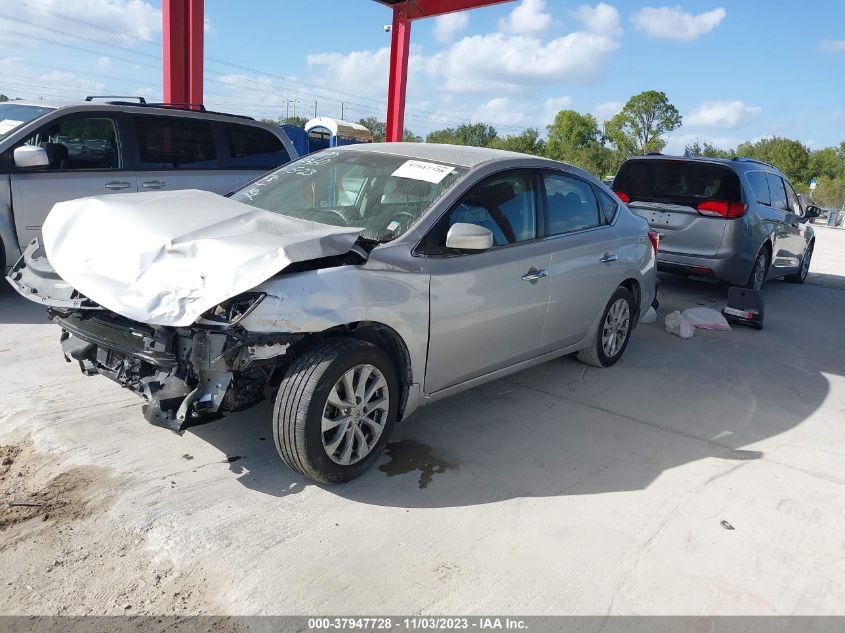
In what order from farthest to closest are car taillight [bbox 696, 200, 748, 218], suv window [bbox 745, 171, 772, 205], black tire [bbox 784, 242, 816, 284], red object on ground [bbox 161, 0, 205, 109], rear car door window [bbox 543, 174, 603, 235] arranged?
1. black tire [bbox 784, 242, 816, 284]
2. red object on ground [bbox 161, 0, 205, 109]
3. suv window [bbox 745, 171, 772, 205]
4. car taillight [bbox 696, 200, 748, 218]
5. rear car door window [bbox 543, 174, 603, 235]

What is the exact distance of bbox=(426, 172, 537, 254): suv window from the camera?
3777mm

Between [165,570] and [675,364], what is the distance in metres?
4.79

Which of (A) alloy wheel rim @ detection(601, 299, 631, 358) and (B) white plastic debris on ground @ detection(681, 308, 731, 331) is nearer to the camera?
(A) alloy wheel rim @ detection(601, 299, 631, 358)

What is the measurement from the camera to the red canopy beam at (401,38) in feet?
43.5

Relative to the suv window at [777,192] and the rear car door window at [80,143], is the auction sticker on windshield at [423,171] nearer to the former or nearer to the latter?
the rear car door window at [80,143]

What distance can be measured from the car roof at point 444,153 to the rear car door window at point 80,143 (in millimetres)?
2998

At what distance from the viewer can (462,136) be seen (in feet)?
342

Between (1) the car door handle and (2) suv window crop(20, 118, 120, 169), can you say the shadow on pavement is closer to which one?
(1) the car door handle

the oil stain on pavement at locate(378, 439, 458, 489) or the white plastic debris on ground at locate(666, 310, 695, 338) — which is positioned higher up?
the white plastic debris on ground at locate(666, 310, 695, 338)

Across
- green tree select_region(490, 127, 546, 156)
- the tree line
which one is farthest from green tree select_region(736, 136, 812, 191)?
green tree select_region(490, 127, 546, 156)

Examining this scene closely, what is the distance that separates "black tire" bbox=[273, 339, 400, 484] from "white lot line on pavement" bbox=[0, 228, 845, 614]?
21 centimetres

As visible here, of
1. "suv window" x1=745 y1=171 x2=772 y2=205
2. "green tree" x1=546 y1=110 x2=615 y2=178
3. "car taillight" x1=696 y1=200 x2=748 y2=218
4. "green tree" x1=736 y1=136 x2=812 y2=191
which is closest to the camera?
"car taillight" x1=696 y1=200 x2=748 y2=218

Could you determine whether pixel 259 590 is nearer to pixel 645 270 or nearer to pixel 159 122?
pixel 645 270

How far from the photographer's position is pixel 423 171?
13.4ft
